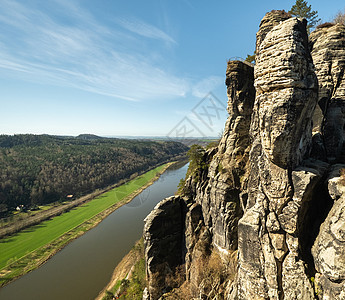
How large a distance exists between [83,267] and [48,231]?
21116 mm

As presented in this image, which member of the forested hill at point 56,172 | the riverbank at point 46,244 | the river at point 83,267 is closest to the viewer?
the river at point 83,267

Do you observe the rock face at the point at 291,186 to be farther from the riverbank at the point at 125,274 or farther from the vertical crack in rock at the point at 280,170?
the riverbank at the point at 125,274

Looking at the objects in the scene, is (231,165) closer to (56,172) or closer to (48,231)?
(48,231)

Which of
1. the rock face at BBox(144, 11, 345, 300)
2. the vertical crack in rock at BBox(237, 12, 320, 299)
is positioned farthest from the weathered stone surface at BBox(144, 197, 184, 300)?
the vertical crack in rock at BBox(237, 12, 320, 299)

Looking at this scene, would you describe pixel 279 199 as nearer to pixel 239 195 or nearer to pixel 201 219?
pixel 239 195

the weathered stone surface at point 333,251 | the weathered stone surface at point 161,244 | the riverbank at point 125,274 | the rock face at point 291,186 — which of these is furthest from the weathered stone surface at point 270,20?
the riverbank at point 125,274

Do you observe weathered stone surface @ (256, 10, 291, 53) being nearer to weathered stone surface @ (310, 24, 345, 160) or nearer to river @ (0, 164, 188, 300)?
weathered stone surface @ (310, 24, 345, 160)

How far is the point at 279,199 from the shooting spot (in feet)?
31.6

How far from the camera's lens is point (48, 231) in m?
44.3

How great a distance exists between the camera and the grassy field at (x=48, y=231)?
35.4 m

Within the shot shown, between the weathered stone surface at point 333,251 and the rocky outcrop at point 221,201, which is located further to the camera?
the rocky outcrop at point 221,201

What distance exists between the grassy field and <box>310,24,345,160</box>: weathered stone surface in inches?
1927

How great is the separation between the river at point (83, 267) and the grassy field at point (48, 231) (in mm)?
6365

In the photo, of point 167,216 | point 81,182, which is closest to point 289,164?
point 167,216
